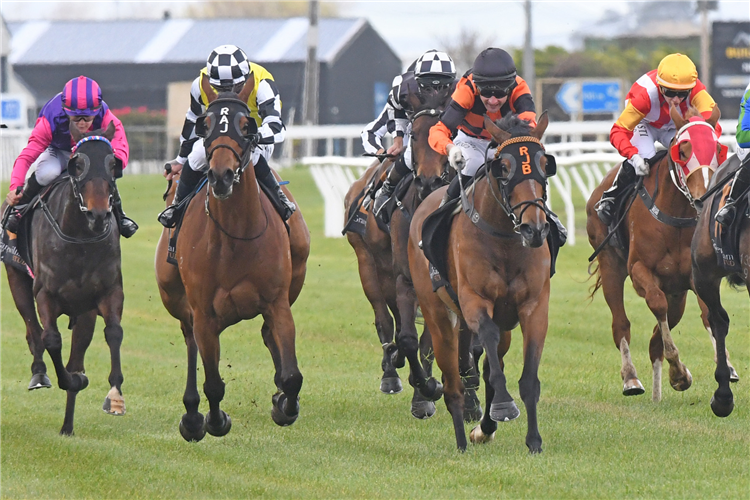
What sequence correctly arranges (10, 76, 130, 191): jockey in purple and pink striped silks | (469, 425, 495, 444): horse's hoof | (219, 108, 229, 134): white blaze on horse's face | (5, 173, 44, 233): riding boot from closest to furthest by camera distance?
(219, 108, 229, 134): white blaze on horse's face, (469, 425, 495, 444): horse's hoof, (10, 76, 130, 191): jockey in purple and pink striped silks, (5, 173, 44, 233): riding boot

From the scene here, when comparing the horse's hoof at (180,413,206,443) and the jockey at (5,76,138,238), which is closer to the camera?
the horse's hoof at (180,413,206,443)

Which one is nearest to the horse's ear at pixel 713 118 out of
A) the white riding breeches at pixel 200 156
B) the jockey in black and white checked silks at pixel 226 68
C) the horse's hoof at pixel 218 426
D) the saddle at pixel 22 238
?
the white riding breeches at pixel 200 156

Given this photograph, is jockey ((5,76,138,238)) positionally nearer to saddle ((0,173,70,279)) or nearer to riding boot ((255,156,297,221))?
saddle ((0,173,70,279))

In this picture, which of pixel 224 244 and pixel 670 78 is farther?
pixel 670 78

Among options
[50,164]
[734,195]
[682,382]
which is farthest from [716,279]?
[50,164]

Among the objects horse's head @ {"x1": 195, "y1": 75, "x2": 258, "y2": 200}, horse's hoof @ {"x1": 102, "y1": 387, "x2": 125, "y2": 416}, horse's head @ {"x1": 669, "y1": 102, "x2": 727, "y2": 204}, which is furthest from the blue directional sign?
horse's head @ {"x1": 195, "y1": 75, "x2": 258, "y2": 200}

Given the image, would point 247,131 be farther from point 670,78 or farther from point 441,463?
point 670,78

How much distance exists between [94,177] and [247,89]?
57.0 inches

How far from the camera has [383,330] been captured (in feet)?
30.3

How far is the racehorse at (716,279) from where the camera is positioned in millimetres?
7449

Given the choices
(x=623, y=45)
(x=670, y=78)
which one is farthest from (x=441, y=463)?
(x=623, y=45)

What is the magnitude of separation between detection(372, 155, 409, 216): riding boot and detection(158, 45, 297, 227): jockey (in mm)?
1131

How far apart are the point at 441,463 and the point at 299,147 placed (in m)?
30.4

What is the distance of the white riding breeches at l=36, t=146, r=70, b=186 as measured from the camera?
8773mm
